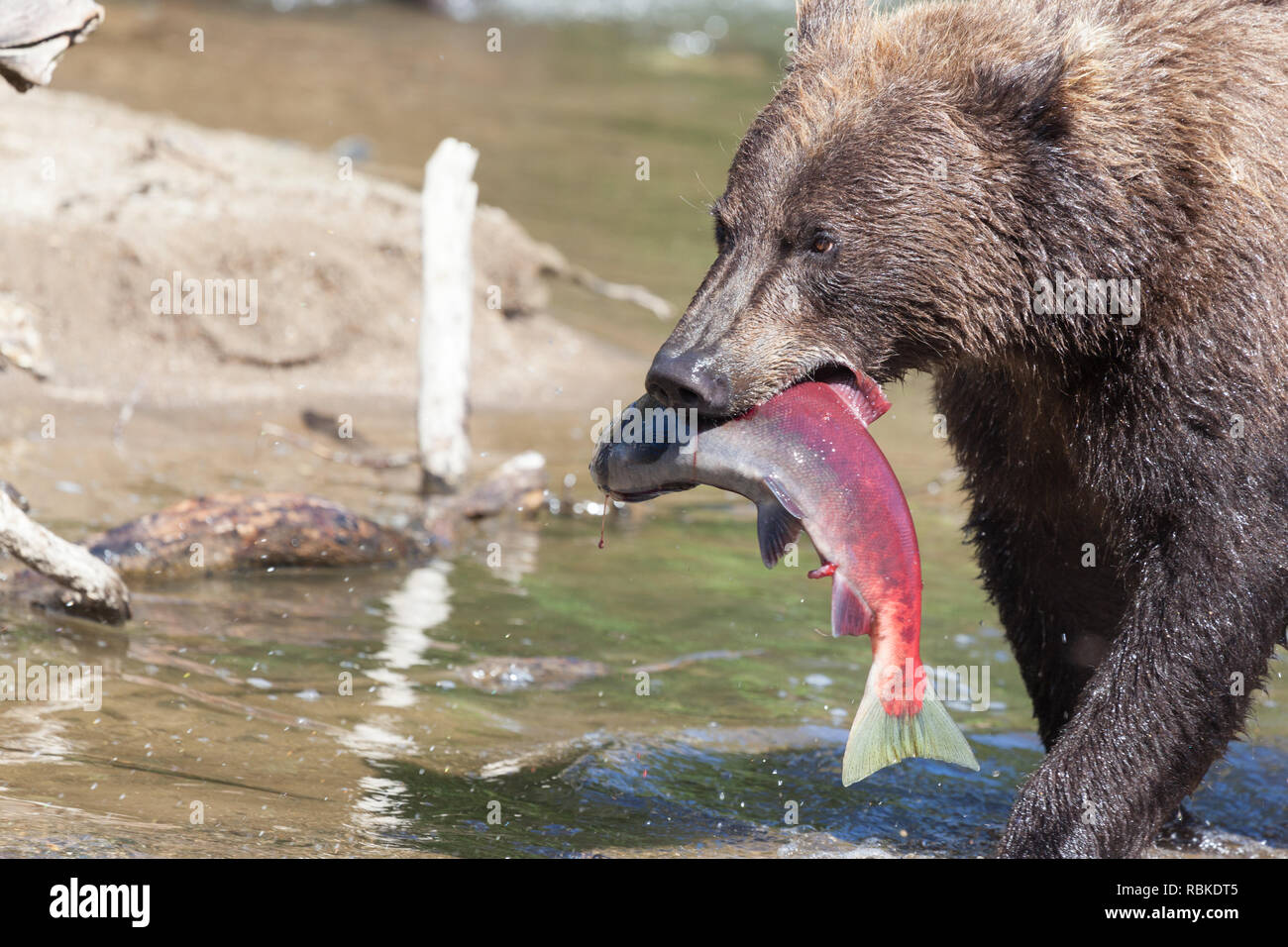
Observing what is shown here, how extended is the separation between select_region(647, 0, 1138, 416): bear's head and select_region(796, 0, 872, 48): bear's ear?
0.31 meters

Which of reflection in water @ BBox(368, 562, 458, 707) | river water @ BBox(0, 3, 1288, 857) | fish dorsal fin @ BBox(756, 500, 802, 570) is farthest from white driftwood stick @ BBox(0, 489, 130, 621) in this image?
fish dorsal fin @ BBox(756, 500, 802, 570)

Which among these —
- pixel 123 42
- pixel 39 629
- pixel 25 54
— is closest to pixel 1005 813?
pixel 39 629

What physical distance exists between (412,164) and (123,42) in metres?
6.55

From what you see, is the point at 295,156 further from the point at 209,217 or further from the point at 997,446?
the point at 997,446

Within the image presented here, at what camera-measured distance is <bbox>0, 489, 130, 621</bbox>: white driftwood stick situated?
5250mm

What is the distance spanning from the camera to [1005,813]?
17.7 ft

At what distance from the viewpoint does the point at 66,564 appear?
559 cm

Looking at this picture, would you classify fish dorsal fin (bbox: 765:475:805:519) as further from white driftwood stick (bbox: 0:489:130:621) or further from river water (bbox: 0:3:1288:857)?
white driftwood stick (bbox: 0:489:130:621)

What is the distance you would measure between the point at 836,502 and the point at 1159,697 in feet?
3.38

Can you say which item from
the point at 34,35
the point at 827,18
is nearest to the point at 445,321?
the point at 34,35

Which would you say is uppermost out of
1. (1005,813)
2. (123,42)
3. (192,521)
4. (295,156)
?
(123,42)

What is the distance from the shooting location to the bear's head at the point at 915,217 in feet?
13.8

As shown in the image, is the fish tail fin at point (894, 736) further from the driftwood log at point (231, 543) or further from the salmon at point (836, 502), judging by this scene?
the driftwood log at point (231, 543)

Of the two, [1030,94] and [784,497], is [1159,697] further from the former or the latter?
[1030,94]
